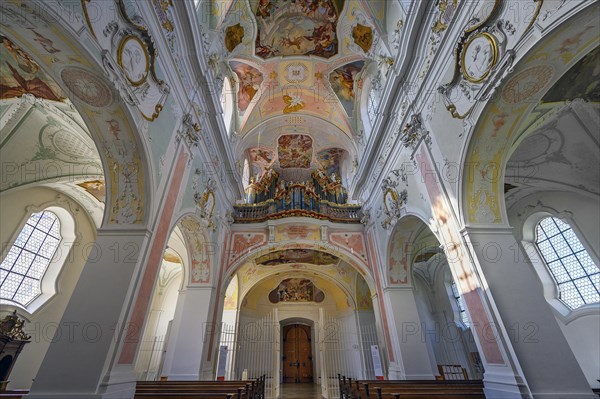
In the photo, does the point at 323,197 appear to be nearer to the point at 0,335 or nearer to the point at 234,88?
the point at 234,88

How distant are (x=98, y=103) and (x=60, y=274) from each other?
8087mm

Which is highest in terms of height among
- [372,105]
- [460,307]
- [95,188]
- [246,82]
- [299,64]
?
[299,64]

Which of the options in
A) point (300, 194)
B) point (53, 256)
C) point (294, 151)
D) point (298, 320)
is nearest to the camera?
point (53, 256)

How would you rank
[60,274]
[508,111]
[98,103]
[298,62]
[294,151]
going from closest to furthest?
[98,103] < [508,111] < [60,274] < [298,62] < [294,151]

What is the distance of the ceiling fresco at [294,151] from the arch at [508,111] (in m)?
9.31

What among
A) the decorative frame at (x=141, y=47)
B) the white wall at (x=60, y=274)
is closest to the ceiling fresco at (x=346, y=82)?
the decorative frame at (x=141, y=47)

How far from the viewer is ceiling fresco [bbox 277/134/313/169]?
13.2 metres

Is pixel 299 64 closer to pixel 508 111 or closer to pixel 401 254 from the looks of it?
pixel 401 254

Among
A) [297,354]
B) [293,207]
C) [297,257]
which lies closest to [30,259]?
[293,207]

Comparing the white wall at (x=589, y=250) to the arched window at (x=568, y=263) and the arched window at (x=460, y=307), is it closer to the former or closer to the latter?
the arched window at (x=568, y=263)

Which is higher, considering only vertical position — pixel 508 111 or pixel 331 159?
pixel 331 159

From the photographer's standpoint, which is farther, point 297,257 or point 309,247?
point 297,257

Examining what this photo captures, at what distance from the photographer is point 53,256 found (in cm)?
912

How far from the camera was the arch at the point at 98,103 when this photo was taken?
2959 mm
